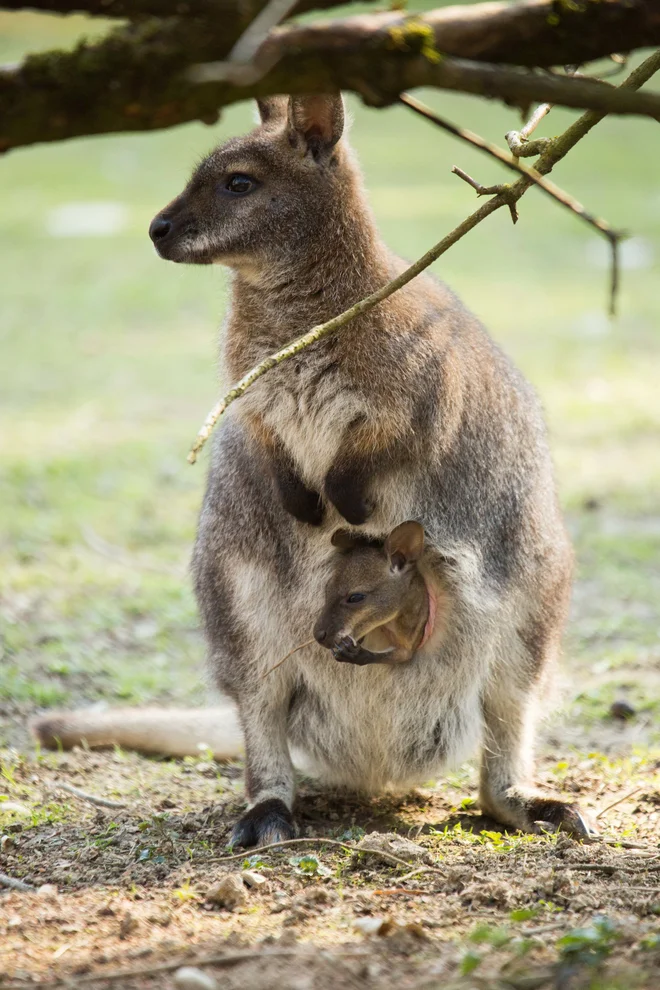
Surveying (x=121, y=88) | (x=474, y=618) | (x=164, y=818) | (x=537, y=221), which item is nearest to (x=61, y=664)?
(x=164, y=818)

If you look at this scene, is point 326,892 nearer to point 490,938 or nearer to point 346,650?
point 490,938

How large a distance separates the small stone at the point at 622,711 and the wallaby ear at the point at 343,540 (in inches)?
63.0

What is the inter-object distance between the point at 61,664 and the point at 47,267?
24.9 feet

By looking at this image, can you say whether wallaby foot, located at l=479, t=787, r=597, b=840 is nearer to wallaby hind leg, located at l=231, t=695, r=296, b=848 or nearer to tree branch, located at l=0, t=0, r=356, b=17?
wallaby hind leg, located at l=231, t=695, r=296, b=848

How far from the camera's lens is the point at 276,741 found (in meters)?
3.54

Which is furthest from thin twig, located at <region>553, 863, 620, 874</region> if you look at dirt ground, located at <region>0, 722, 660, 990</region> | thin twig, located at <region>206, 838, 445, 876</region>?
thin twig, located at <region>206, 838, 445, 876</region>

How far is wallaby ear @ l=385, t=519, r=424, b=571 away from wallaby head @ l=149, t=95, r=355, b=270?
81cm

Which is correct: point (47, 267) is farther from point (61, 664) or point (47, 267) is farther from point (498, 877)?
point (498, 877)

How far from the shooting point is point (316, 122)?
3.44 metres

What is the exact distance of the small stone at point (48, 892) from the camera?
277 centimetres

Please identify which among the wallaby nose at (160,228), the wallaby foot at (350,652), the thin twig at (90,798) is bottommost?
the thin twig at (90,798)

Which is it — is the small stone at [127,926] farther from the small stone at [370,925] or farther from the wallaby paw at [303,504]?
the wallaby paw at [303,504]

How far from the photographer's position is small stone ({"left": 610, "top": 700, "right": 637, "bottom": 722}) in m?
4.54

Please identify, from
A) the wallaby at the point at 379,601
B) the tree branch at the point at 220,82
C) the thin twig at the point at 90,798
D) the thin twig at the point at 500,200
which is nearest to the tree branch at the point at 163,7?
the tree branch at the point at 220,82
